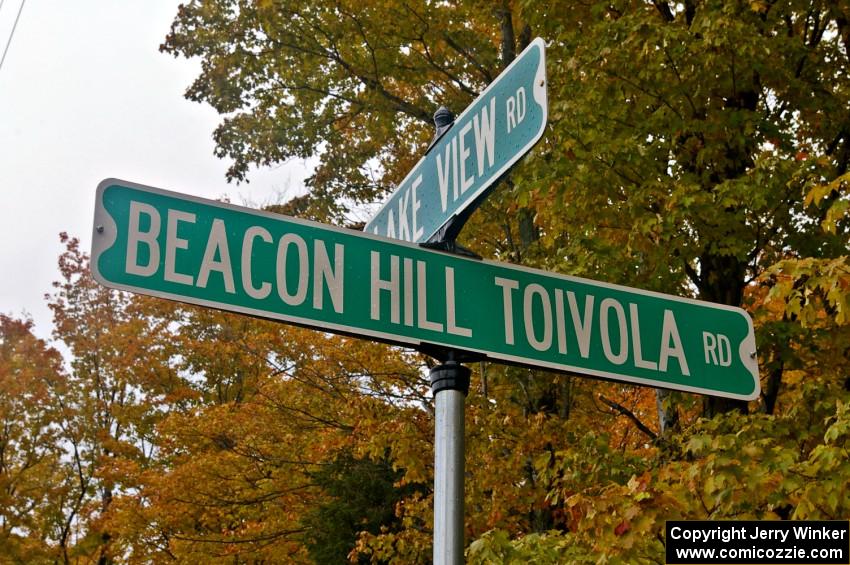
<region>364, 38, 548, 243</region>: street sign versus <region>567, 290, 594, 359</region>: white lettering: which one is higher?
<region>364, 38, 548, 243</region>: street sign

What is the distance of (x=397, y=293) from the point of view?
2.39 meters

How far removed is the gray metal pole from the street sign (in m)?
0.48

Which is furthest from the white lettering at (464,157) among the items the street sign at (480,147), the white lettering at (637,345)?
the white lettering at (637,345)

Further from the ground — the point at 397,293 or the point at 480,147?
the point at 480,147

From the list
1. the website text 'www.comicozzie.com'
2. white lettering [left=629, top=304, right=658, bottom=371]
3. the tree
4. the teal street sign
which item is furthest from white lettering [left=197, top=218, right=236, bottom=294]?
the tree

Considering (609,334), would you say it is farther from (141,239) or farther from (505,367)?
(505,367)

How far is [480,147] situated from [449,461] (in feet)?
2.78

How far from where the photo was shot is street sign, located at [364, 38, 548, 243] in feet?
7.84

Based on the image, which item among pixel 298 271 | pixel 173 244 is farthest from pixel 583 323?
pixel 173 244

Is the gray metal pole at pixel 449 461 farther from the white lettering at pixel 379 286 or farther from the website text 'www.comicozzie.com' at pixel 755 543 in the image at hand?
the website text 'www.comicozzie.com' at pixel 755 543

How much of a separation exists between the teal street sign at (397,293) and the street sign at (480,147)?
0.62ft

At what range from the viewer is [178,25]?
13.6 metres

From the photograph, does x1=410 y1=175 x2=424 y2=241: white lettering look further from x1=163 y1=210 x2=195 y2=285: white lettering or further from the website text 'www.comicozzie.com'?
the website text 'www.comicozzie.com'

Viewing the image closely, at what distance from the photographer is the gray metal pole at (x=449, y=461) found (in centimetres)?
206
